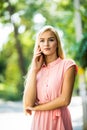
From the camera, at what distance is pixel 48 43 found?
10.2 feet

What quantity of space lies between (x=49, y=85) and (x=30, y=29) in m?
18.2

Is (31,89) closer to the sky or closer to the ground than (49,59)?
closer to the ground

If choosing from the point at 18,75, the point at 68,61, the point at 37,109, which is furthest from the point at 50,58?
the point at 18,75

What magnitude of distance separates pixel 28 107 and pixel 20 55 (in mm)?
28145

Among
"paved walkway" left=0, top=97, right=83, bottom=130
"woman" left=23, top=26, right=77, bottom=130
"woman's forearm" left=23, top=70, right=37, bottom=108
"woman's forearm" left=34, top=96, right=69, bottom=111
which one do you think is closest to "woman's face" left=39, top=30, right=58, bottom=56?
"woman" left=23, top=26, right=77, bottom=130

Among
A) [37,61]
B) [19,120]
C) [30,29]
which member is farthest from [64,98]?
[30,29]

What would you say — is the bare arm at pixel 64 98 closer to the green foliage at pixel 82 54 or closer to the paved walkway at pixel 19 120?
the paved walkway at pixel 19 120

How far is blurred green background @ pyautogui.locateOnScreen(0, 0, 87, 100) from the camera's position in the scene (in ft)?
34.4

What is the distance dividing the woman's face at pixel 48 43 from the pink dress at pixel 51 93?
8cm

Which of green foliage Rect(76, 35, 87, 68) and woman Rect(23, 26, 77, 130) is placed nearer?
woman Rect(23, 26, 77, 130)

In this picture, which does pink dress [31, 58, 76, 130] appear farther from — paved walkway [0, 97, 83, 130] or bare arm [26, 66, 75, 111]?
paved walkway [0, 97, 83, 130]

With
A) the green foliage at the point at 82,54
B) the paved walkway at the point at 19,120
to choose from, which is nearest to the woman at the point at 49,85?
the paved walkway at the point at 19,120

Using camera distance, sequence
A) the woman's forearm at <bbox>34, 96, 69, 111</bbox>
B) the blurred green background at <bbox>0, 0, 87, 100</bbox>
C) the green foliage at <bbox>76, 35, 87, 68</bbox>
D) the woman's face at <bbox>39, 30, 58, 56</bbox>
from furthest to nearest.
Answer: the blurred green background at <bbox>0, 0, 87, 100</bbox> < the green foliage at <bbox>76, 35, 87, 68</bbox> < the woman's face at <bbox>39, 30, 58, 56</bbox> < the woman's forearm at <bbox>34, 96, 69, 111</bbox>

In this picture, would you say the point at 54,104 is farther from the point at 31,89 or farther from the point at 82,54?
the point at 82,54
